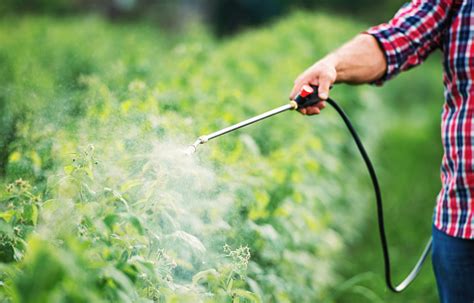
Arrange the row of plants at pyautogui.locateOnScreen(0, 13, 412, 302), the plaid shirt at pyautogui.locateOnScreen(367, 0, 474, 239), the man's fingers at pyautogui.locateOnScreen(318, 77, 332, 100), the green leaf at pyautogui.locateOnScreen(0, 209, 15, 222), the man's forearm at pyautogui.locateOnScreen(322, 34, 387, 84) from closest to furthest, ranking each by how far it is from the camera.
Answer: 1. the row of plants at pyautogui.locateOnScreen(0, 13, 412, 302)
2. the green leaf at pyautogui.locateOnScreen(0, 209, 15, 222)
3. the plaid shirt at pyautogui.locateOnScreen(367, 0, 474, 239)
4. the man's fingers at pyautogui.locateOnScreen(318, 77, 332, 100)
5. the man's forearm at pyautogui.locateOnScreen(322, 34, 387, 84)

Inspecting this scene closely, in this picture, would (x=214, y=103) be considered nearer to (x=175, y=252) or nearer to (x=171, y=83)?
(x=171, y=83)

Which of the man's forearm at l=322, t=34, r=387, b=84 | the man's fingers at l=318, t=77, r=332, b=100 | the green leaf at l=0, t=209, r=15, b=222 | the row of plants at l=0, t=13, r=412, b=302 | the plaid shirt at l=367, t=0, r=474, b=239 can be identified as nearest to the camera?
the row of plants at l=0, t=13, r=412, b=302

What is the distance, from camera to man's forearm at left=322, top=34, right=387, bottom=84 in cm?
235

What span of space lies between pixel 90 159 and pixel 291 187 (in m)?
1.49

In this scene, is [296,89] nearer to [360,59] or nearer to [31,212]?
[360,59]

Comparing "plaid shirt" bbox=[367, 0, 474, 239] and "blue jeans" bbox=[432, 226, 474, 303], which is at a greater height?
"plaid shirt" bbox=[367, 0, 474, 239]

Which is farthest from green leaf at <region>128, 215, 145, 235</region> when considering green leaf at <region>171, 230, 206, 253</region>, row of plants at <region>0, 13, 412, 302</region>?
green leaf at <region>171, 230, 206, 253</region>

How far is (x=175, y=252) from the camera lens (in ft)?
6.44

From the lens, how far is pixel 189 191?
7.22 ft

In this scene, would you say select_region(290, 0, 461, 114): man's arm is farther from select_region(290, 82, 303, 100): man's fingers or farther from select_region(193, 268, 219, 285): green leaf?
select_region(193, 268, 219, 285): green leaf

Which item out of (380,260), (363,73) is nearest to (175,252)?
(363,73)

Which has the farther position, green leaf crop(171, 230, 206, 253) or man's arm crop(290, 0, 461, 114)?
man's arm crop(290, 0, 461, 114)

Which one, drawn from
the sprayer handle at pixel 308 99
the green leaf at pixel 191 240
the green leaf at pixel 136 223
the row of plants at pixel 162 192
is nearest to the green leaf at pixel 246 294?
the row of plants at pixel 162 192

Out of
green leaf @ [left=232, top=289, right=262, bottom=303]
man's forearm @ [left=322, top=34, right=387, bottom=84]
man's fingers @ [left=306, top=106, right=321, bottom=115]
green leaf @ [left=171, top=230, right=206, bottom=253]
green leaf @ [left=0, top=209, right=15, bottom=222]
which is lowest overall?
green leaf @ [left=232, top=289, right=262, bottom=303]
